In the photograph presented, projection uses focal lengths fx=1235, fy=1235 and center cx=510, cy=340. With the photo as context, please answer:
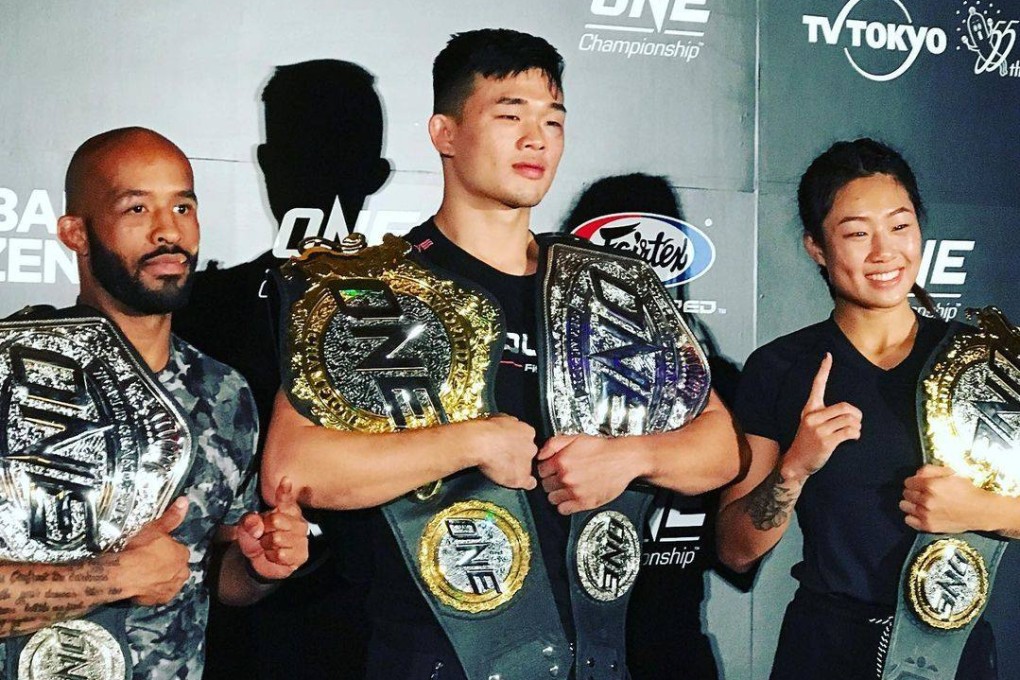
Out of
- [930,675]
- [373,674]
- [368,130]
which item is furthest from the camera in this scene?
[368,130]

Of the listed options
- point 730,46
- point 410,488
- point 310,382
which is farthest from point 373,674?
point 730,46

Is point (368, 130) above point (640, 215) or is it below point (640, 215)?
above

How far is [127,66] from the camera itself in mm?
2631

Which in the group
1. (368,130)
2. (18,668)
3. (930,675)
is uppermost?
(368,130)

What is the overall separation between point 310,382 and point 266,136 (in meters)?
0.78

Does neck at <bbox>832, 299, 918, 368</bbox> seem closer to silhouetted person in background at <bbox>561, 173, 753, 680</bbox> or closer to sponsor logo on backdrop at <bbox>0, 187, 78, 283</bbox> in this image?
silhouetted person in background at <bbox>561, 173, 753, 680</bbox>

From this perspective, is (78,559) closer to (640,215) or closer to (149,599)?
(149,599)

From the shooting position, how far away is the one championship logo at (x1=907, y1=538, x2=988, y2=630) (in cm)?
257

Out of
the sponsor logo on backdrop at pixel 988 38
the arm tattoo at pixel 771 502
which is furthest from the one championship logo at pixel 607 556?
the sponsor logo on backdrop at pixel 988 38

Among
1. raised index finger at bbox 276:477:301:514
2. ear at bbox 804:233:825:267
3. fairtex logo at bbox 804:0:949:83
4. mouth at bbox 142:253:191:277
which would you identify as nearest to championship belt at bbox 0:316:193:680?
mouth at bbox 142:253:191:277

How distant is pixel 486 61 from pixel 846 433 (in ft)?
3.41

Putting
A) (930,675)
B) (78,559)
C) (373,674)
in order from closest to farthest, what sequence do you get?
(78,559) → (373,674) → (930,675)

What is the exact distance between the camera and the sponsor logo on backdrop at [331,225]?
278cm

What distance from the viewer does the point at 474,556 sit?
89.0 inches
